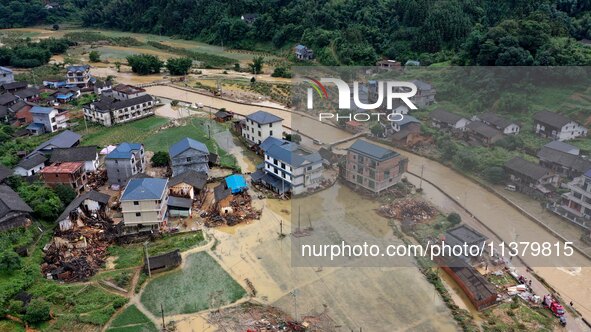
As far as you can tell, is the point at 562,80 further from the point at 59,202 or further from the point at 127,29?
the point at 127,29

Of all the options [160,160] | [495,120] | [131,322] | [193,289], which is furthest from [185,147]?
[495,120]

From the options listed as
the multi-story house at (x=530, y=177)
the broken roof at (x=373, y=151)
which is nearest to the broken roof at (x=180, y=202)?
the broken roof at (x=373, y=151)

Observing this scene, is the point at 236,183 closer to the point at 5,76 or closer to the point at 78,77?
the point at 78,77

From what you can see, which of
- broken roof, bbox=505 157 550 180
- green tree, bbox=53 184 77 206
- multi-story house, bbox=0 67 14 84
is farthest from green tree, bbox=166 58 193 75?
broken roof, bbox=505 157 550 180

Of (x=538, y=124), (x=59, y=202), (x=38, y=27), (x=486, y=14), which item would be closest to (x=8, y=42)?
(x=38, y=27)

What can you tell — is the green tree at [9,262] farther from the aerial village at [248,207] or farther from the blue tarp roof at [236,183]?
the blue tarp roof at [236,183]
